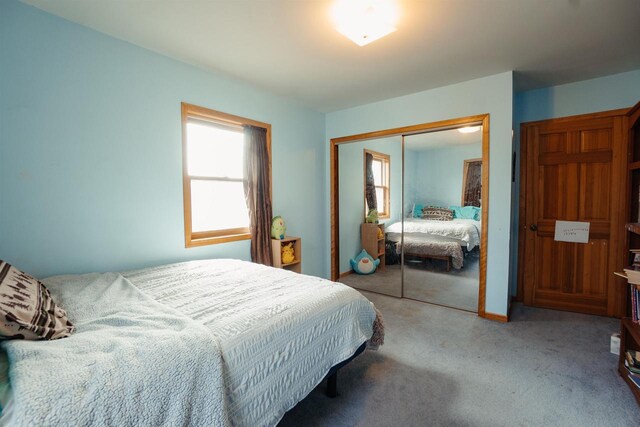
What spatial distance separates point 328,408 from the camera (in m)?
1.72

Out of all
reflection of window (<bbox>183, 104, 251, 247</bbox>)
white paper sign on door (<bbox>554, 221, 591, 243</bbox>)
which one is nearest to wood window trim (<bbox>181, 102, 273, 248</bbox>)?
reflection of window (<bbox>183, 104, 251, 247</bbox>)

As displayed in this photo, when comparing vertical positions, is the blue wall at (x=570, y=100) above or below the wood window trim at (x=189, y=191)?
above

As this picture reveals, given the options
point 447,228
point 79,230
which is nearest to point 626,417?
point 447,228

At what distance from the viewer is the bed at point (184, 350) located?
33.5 inches

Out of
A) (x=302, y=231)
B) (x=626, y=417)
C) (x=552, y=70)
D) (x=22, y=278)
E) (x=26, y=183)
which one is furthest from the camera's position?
(x=302, y=231)

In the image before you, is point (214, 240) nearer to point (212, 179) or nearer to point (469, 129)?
point (212, 179)

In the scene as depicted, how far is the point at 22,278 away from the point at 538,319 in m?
4.10

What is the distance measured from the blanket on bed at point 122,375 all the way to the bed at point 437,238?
291 cm

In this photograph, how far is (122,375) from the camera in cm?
91

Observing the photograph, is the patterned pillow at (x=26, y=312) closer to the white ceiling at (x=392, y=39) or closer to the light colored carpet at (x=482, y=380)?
the light colored carpet at (x=482, y=380)

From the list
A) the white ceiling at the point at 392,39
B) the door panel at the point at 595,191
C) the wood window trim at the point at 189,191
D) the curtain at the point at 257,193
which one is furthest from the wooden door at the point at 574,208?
the wood window trim at the point at 189,191

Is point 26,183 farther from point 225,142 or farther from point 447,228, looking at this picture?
point 447,228

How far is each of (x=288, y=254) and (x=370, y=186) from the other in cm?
157

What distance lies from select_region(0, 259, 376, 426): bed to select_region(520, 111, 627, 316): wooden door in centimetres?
266
